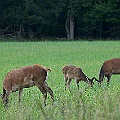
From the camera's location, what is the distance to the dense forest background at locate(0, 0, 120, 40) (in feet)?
198

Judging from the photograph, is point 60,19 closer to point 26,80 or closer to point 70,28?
point 70,28

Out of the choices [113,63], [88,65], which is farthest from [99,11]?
[113,63]

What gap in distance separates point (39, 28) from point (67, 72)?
47.3 m

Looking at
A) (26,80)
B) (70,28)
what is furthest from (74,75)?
(70,28)

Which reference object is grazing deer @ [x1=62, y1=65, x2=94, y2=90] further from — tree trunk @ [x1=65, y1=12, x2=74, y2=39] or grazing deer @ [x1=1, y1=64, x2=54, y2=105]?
tree trunk @ [x1=65, y1=12, x2=74, y2=39]

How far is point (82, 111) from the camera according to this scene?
6391 millimetres

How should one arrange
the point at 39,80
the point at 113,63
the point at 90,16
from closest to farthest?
1. the point at 39,80
2. the point at 113,63
3. the point at 90,16

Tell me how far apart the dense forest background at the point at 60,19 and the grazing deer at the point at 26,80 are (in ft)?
158

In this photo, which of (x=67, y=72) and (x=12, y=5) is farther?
(x=12, y=5)

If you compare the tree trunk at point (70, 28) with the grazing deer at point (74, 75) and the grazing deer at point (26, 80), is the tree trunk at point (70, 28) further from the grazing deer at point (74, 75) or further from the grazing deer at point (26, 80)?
the grazing deer at point (26, 80)

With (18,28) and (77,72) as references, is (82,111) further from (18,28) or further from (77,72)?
(18,28)

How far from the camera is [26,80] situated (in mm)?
11195

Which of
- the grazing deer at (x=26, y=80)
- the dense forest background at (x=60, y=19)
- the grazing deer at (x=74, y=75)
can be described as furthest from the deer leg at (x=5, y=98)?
the dense forest background at (x=60, y=19)

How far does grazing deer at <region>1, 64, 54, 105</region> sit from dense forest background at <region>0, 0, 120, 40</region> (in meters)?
48.3
